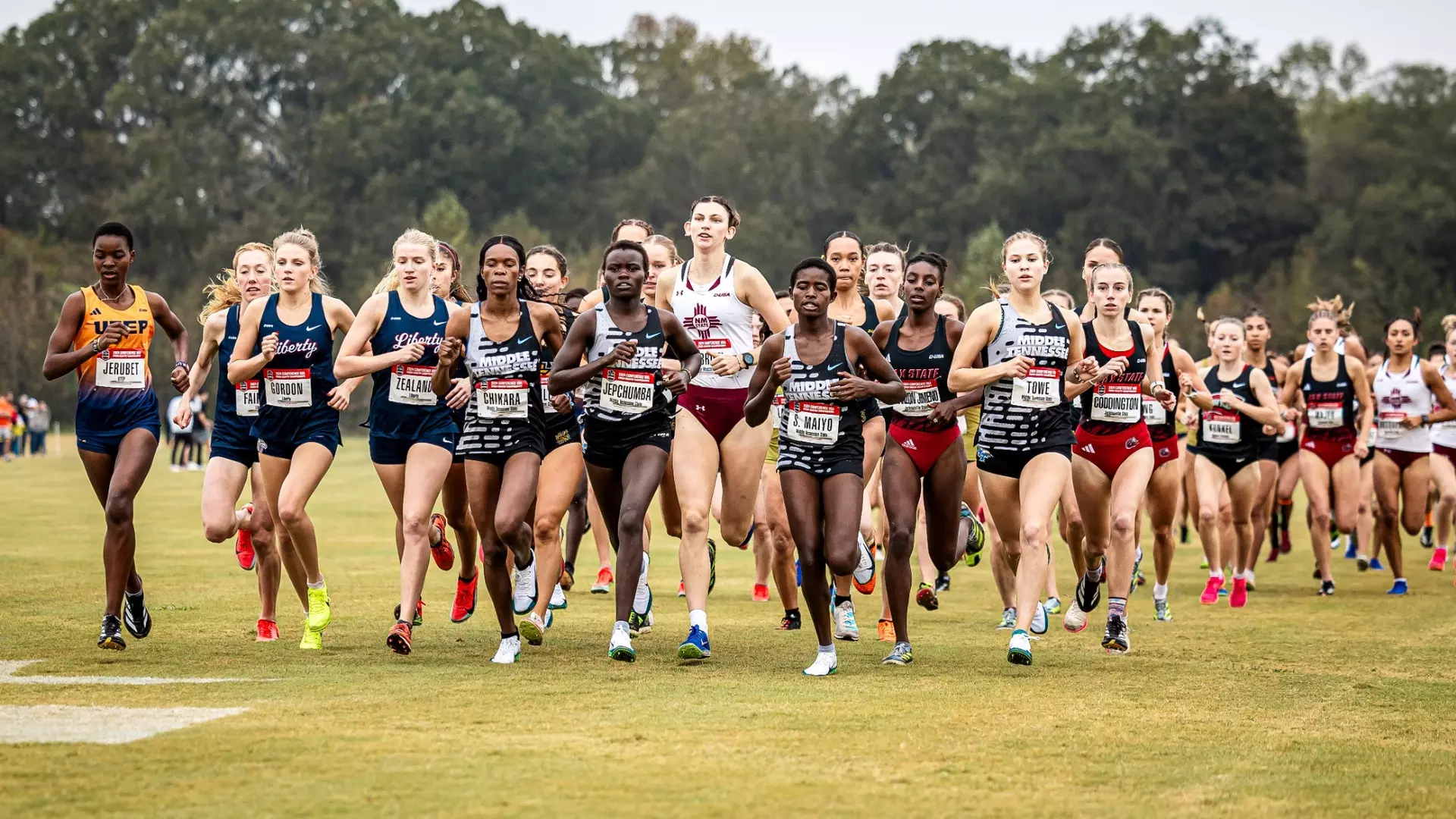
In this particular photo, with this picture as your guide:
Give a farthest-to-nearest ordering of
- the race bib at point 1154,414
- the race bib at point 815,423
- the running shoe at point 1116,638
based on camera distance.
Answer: the race bib at point 1154,414 < the running shoe at point 1116,638 < the race bib at point 815,423

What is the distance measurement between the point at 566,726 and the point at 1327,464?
35.3 ft

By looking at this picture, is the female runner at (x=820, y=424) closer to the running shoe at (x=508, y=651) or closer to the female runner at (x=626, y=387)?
the female runner at (x=626, y=387)

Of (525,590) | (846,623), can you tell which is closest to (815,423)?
(525,590)

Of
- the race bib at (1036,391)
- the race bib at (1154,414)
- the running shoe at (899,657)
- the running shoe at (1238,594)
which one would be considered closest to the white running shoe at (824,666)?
the running shoe at (899,657)

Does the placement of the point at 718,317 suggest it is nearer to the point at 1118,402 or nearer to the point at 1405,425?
the point at 1118,402

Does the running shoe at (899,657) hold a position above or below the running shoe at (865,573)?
below

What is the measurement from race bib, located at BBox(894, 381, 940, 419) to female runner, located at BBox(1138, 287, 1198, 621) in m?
2.21

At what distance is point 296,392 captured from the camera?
10.8 metres

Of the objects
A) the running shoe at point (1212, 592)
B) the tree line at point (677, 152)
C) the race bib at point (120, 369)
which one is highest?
the tree line at point (677, 152)

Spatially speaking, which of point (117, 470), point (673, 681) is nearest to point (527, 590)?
point (673, 681)

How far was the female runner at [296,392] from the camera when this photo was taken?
10.7 metres

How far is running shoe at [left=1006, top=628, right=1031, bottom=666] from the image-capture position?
10164 millimetres

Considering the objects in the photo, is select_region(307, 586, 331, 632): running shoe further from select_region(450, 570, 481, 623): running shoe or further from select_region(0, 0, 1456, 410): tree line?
select_region(0, 0, 1456, 410): tree line

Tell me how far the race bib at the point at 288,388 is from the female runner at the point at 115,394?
0.57m
